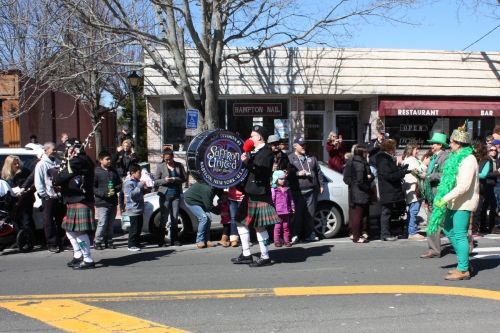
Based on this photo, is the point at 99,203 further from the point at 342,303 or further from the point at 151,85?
the point at 151,85

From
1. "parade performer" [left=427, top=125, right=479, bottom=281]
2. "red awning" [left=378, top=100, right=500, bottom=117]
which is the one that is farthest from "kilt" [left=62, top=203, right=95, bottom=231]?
"red awning" [left=378, top=100, right=500, bottom=117]

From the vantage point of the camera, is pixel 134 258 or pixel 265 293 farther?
pixel 134 258

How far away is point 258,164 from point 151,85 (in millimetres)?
9947

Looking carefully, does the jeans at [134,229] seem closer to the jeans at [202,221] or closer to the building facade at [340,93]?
the jeans at [202,221]

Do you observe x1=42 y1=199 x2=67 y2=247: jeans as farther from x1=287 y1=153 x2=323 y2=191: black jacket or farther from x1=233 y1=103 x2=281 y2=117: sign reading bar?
x1=233 y1=103 x2=281 y2=117: sign reading bar

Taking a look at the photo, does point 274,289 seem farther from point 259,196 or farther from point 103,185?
point 103,185

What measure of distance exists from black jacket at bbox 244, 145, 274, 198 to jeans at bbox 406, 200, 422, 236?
3.39 metres

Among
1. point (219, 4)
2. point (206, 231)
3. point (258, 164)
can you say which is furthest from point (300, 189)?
point (219, 4)

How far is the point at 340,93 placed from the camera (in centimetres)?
1684

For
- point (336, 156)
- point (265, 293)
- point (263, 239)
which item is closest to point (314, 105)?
point (336, 156)

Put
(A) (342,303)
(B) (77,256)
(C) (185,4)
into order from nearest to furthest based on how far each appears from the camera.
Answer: (A) (342,303), (B) (77,256), (C) (185,4)

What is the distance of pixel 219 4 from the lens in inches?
491

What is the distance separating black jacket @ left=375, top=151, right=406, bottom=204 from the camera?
934 centimetres

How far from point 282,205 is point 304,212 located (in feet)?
2.60
